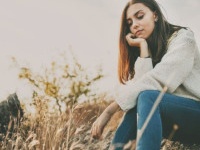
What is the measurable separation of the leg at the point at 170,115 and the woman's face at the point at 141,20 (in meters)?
0.89

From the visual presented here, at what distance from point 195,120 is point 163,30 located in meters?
0.97

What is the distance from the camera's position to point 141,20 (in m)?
3.40

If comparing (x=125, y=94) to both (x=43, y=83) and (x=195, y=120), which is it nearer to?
(x=195, y=120)

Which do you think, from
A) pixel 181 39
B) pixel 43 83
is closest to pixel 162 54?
pixel 181 39

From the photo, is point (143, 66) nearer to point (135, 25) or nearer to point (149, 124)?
point (135, 25)

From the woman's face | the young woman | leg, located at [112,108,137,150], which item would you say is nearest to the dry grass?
leg, located at [112,108,137,150]

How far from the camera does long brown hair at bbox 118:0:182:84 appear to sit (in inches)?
129

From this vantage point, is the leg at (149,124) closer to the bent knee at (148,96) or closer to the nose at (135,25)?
the bent knee at (148,96)

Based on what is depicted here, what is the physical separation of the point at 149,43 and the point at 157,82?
66cm

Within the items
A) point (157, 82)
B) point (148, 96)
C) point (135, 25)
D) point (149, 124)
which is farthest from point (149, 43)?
point (149, 124)

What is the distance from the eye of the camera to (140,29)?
3.43 m

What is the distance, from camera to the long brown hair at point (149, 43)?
3280 millimetres

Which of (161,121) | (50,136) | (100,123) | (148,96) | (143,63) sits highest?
(143,63)

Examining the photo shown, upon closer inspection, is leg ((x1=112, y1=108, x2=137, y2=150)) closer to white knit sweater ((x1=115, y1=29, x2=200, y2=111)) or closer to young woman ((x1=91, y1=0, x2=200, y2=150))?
young woman ((x1=91, y1=0, x2=200, y2=150))
